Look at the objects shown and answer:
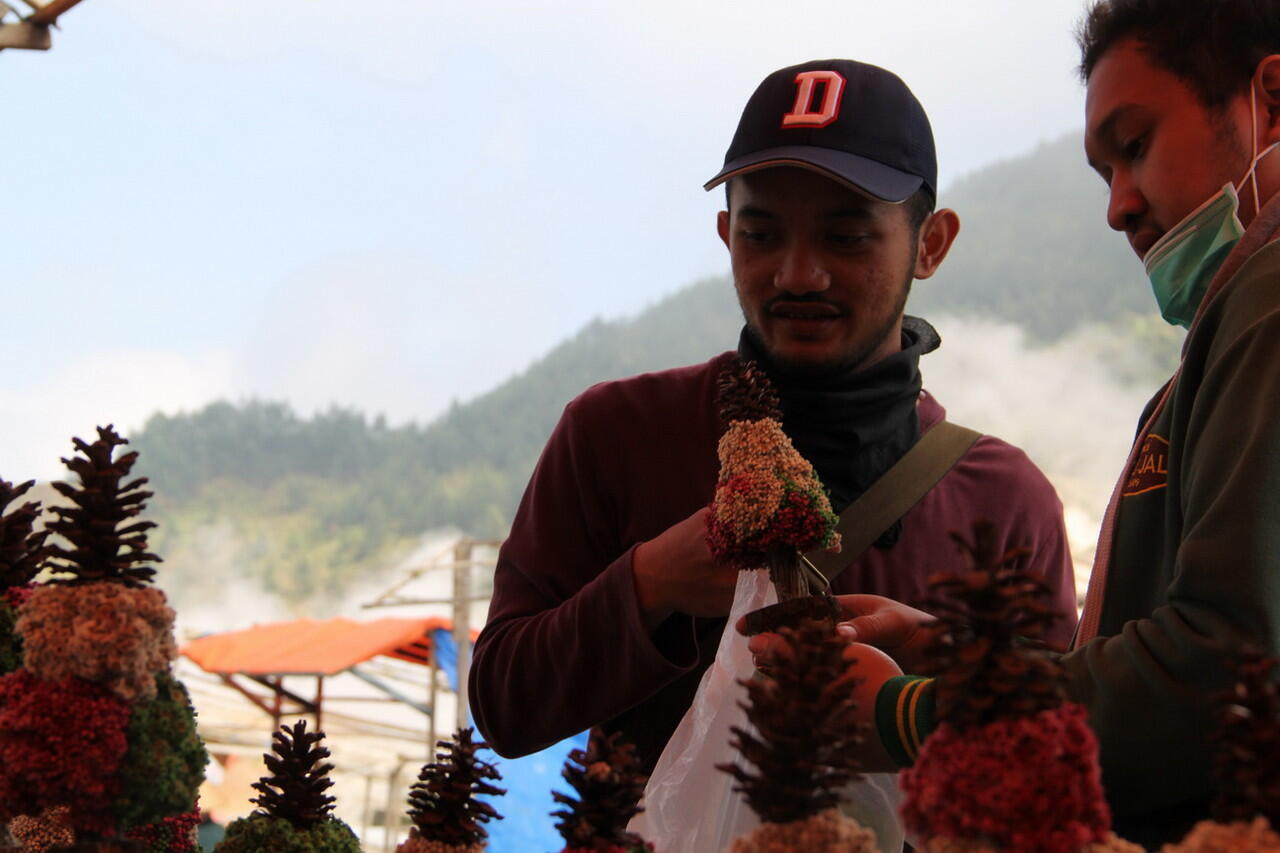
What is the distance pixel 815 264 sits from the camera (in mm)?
1946

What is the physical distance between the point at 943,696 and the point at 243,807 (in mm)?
9750

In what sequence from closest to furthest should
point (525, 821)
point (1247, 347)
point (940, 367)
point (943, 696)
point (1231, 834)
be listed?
point (1231, 834) < point (943, 696) < point (1247, 347) < point (525, 821) < point (940, 367)

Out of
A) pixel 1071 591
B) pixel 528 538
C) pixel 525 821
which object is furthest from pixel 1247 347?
pixel 525 821

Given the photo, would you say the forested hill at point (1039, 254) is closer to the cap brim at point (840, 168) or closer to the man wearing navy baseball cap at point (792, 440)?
the man wearing navy baseball cap at point (792, 440)

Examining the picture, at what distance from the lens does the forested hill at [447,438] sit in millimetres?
27297

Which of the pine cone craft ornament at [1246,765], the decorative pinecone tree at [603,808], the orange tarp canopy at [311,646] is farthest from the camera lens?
the orange tarp canopy at [311,646]

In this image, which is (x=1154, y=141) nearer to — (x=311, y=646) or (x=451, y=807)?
(x=451, y=807)

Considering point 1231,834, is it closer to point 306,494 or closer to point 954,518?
point 954,518

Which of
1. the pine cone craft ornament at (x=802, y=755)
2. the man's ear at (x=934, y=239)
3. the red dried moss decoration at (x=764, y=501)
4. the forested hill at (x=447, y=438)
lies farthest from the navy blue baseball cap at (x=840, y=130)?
the forested hill at (x=447, y=438)

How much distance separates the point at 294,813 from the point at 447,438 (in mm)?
30917

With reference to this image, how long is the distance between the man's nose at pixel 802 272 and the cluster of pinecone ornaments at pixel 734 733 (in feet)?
1.21

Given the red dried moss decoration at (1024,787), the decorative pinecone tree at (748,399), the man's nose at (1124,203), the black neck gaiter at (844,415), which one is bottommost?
the red dried moss decoration at (1024,787)

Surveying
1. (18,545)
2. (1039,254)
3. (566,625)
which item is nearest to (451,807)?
(566,625)

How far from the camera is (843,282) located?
197cm
